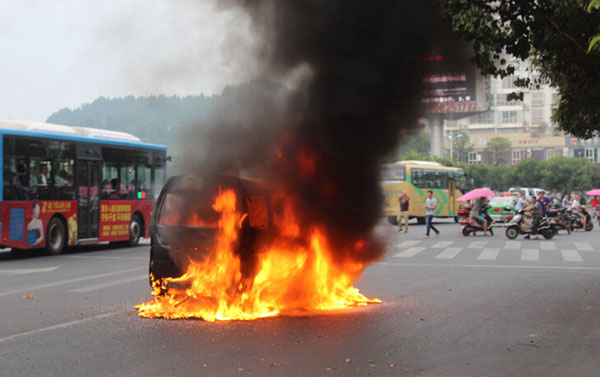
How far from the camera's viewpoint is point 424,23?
9.71m

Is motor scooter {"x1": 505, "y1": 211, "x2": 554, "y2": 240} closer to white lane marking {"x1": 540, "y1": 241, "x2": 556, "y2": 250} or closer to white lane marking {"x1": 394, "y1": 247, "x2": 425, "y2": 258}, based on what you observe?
white lane marking {"x1": 540, "y1": 241, "x2": 556, "y2": 250}

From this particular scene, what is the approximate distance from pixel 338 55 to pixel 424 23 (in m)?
1.28

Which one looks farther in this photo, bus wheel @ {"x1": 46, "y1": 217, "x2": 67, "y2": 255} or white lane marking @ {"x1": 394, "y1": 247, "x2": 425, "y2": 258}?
white lane marking @ {"x1": 394, "y1": 247, "x2": 425, "y2": 258}

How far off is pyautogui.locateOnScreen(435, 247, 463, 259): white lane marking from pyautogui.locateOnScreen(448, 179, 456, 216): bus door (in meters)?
19.6

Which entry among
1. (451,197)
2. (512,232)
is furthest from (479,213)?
(451,197)

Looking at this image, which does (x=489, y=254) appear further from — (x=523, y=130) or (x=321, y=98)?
(x=523, y=130)

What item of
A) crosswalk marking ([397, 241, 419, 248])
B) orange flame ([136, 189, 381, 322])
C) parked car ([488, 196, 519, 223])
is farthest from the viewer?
parked car ([488, 196, 519, 223])

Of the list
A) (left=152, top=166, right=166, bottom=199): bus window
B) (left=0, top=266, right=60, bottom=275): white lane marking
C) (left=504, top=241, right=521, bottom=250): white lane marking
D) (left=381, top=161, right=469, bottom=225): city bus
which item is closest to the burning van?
(left=0, top=266, right=60, bottom=275): white lane marking

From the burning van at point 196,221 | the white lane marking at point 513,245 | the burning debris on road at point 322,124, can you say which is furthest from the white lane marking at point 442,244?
the burning van at point 196,221

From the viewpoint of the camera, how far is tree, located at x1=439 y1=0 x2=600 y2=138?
898cm

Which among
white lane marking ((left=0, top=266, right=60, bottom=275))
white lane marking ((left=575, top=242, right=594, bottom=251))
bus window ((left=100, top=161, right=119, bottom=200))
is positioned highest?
bus window ((left=100, top=161, right=119, bottom=200))

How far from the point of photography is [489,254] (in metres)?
18.2

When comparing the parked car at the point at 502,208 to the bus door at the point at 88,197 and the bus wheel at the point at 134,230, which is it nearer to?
the bus wheel at the point at 134,230

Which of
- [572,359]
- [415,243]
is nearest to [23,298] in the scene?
[572,359]
